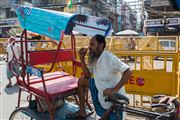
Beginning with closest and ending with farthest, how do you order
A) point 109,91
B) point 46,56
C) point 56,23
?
point 109,91, point 56,23, point 46,56

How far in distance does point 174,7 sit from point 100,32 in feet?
7.43

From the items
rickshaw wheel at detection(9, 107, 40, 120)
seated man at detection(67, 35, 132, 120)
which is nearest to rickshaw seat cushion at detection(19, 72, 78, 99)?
rickshaw wheel at detection(9, 107, 40, 120)

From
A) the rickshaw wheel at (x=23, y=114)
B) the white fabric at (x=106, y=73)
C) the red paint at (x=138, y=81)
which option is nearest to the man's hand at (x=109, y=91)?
the white fabric at (x=106, y=73)

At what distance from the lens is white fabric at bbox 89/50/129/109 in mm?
3379

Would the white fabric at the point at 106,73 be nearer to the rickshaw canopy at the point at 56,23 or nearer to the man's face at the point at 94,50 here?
the man's face at the point at 94,50

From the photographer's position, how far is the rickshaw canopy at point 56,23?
3.53 metres

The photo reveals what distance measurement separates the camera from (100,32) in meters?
3.92

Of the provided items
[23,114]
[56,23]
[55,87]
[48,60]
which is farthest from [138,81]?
[56,23]

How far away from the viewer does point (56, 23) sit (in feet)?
11.7

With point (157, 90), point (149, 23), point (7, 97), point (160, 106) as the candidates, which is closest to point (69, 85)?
point (160, 106)

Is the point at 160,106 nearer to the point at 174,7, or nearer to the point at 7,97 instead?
the point at 174,7

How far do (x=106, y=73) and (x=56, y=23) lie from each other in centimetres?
93

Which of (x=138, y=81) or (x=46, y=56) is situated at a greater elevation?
(x=46, y=56)

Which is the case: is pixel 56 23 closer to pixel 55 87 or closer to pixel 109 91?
pixel 55 87
